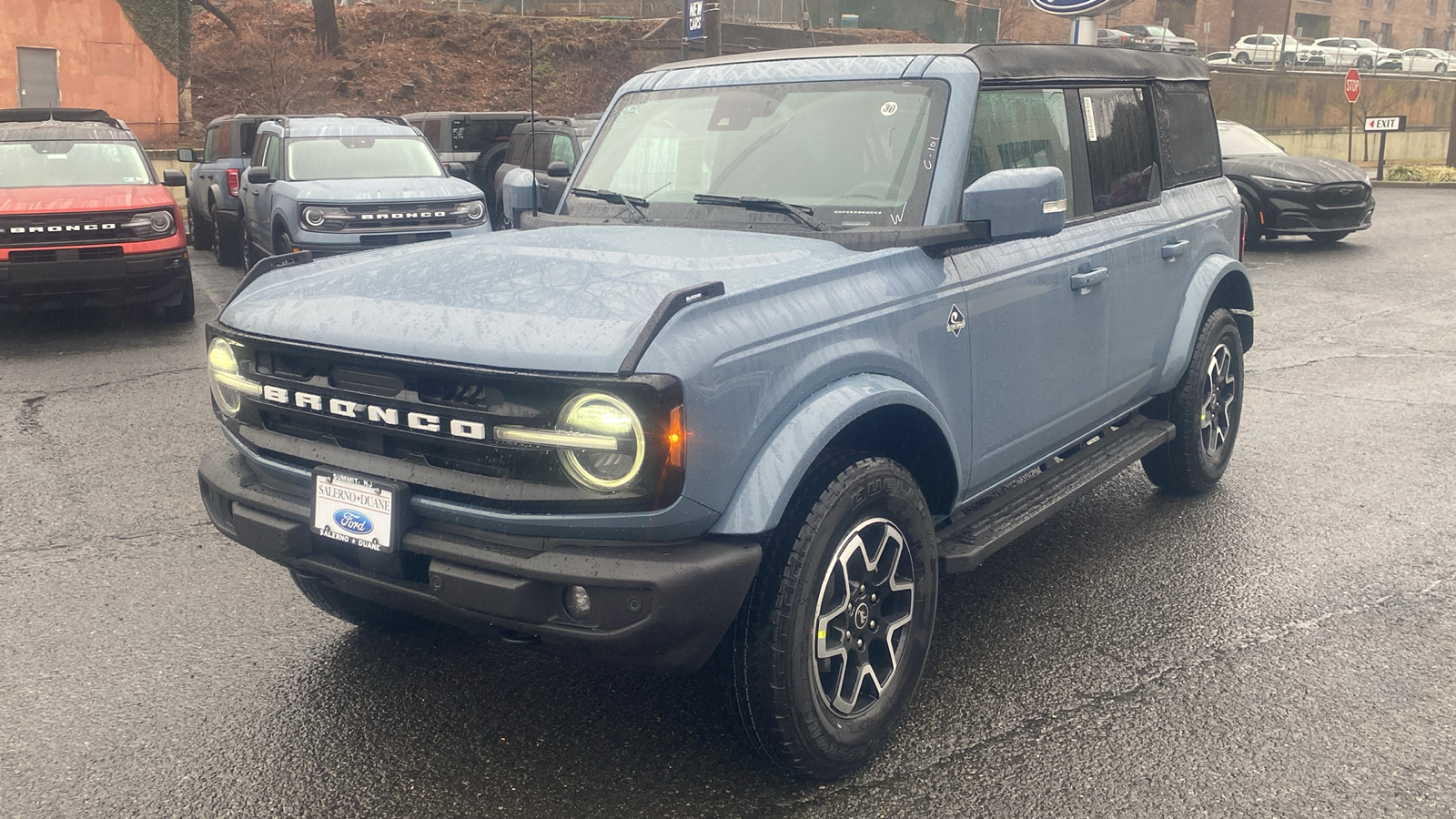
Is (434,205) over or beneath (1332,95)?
beneath

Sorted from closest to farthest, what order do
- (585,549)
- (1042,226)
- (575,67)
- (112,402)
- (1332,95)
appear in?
1. (585,549)
2. (1042,226)
3. (112,402)
4. (575,67)
5. (1332,95)

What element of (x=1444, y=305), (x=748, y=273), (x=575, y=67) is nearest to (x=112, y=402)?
(x=748, y=273)

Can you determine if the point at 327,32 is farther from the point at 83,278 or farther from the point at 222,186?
the point at 83,278

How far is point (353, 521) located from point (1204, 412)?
13.1ft

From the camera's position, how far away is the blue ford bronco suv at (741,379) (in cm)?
271

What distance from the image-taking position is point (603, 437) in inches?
105

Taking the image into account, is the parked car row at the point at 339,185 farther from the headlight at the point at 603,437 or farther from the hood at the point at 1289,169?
the hood at the point at 1289,169

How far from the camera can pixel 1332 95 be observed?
134 ft

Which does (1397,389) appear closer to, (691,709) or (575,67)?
(691,709)

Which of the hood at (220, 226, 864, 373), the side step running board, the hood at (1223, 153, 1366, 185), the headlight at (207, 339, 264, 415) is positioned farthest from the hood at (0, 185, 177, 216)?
the hood at (1223, 153, 1366, 185)

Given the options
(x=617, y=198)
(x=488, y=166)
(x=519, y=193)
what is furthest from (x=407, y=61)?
A: (x=617, y=198)

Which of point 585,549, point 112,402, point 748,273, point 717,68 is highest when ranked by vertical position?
point 717,68

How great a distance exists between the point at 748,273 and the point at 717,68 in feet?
5.03

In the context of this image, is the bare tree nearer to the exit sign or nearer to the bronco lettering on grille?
the exit sign
